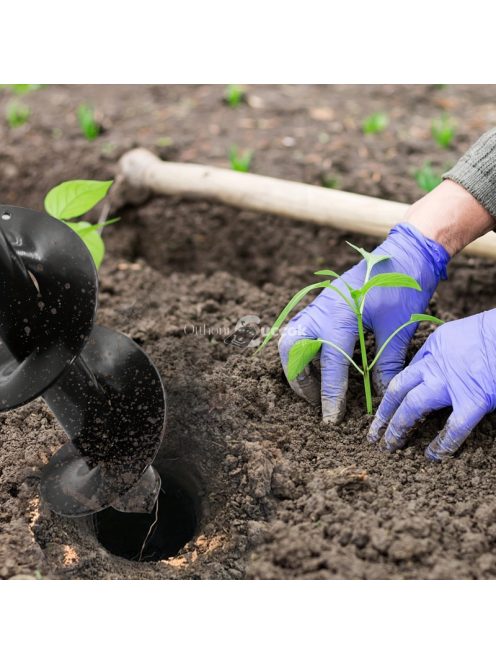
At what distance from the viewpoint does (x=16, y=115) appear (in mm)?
4105

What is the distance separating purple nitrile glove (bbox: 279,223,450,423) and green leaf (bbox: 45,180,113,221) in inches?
28.1

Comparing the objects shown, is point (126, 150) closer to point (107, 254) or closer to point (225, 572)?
point (107, 254)

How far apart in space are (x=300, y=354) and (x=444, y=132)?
7.05 feet

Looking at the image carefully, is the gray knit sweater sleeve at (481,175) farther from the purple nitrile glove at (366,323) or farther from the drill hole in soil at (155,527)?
the drill hole in soil at (155,527)

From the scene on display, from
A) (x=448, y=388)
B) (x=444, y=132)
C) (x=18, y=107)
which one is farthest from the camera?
(x=18, y=107)

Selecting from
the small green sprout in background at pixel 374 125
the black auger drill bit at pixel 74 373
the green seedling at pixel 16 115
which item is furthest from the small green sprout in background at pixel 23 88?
the black auger drill bit at pixel 74 373

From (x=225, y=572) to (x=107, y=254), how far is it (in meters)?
1.83

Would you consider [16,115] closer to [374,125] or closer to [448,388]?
[374,125]

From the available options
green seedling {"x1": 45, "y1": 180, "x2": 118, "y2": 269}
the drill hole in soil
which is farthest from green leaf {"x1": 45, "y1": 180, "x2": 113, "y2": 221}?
the drill hole in soil

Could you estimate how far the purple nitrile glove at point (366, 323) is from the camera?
2.13 m

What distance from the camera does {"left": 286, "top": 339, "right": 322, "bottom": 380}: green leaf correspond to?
2.00 meters

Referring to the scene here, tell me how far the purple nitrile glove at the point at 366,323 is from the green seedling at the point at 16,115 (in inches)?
101

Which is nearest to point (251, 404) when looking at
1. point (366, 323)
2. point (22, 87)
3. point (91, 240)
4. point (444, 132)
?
point (366, 323)

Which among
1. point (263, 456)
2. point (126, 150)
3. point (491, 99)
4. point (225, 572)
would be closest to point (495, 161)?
point (263, 456)
